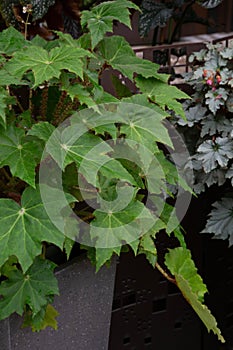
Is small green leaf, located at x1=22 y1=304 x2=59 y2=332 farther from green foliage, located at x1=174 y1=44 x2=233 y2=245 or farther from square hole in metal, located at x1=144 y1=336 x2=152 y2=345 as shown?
square hole in metal, located at x1=144 y1=336 x2=152 y2=345

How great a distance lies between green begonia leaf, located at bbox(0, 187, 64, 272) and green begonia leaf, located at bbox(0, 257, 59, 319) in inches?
5.2

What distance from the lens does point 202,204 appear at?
6.99 ft

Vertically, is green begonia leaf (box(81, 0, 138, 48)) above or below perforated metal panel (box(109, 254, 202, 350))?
above

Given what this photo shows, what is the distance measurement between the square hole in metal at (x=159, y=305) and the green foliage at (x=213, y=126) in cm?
33

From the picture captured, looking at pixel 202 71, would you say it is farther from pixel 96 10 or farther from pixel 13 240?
pixel 13 240

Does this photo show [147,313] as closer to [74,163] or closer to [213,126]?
[213,126]

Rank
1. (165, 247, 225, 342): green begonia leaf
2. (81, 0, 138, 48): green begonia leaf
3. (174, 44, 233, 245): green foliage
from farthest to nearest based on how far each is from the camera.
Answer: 1. (174, 44, 233, 245): green foliage
2. (165, 247, 225, 342): green begonia leaf
3. (81, 0, 138, 48): green begonia leaf

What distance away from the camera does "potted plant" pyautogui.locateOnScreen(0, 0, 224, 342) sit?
1340 mm

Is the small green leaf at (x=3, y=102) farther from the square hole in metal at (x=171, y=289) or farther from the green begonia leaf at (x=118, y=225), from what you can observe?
the square hole in metal at (x=171, y=289)

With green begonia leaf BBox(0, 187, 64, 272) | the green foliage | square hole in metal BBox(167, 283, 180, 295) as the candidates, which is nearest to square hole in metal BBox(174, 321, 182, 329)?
square hole in metal BBox(167, 283, 180, 295)

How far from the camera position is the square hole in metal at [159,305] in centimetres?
220

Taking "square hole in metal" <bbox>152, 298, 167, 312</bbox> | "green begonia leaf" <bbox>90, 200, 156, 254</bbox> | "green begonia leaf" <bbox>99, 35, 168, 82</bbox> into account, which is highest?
"green begonia leaf" <bbox>99, 35, 168, 82</bbox>

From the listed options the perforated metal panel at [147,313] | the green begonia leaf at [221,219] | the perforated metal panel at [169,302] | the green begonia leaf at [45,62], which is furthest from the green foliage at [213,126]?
the green begonia leaf at [45,62]

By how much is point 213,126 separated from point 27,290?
2.64ft
